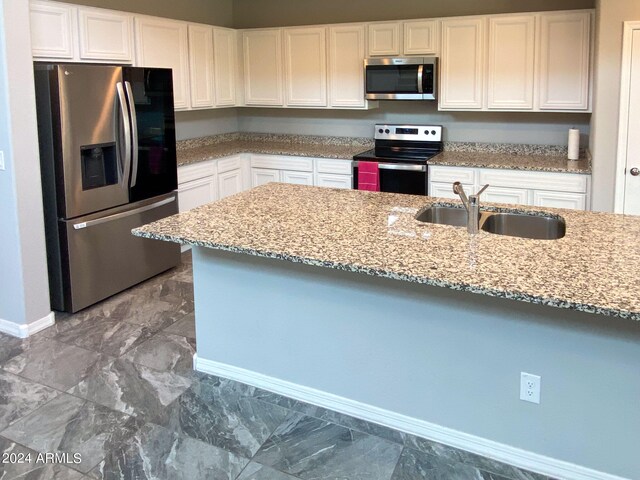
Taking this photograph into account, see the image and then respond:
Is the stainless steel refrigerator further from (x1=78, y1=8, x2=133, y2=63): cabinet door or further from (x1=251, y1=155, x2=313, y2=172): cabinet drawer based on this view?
(x1=251, y1=155, x2=313, y2=172): cabinet drawer

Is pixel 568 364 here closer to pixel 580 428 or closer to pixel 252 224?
pixel 580 428

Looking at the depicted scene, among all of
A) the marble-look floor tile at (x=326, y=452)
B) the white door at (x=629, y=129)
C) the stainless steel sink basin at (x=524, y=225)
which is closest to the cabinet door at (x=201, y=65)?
the stainless steel sink basin at (x=524, y=225)

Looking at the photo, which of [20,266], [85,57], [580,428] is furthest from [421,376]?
[85,57]

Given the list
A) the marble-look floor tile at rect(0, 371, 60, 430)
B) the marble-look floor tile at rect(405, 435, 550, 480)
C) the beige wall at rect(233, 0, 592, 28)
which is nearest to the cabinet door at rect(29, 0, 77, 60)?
the marble-look floor tile at rect(0, 371, 60, 430)

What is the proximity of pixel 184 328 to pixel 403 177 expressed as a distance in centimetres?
240

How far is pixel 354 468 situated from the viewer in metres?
2.32

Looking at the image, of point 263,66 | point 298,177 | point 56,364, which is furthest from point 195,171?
point 56,364

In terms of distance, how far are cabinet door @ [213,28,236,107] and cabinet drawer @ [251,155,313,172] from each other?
677 millimetres

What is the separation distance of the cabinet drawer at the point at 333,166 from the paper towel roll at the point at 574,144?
191 cm

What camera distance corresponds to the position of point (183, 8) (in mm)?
5602

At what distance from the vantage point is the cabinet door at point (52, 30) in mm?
3699

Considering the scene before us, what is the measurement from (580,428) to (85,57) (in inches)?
154

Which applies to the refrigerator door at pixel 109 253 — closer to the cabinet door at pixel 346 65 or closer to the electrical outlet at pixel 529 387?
the cabinet door at pixel 346 65

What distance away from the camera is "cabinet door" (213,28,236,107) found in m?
5.64
